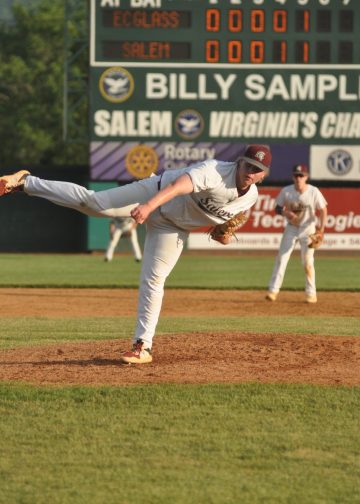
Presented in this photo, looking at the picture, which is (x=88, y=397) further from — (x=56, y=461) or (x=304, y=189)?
(x=304, y=189)

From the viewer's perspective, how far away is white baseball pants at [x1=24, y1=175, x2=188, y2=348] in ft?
22.5

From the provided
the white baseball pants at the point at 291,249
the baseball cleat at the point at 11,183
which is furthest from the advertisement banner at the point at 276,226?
the baseball cleat at the point at 11,183

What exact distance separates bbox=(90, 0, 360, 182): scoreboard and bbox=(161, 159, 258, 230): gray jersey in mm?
18262

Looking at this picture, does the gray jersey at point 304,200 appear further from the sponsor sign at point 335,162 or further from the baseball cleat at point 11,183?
the sponsor sign at point 335,162

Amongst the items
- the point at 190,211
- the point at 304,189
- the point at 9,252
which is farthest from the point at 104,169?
the point at 190,211

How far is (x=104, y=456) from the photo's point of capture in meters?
5.00

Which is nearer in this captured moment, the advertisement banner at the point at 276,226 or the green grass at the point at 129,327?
the green grass at the point at 129,327

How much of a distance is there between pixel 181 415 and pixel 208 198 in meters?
1.59

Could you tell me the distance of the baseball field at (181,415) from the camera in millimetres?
4570

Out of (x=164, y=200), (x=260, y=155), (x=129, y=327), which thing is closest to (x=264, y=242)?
(x=129, y=327)

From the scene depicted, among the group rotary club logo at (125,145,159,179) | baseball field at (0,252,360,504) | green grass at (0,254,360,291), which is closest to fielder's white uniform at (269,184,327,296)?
baseball field at (0,252,360,504)

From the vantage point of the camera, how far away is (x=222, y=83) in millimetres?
26266

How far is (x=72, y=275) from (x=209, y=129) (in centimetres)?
833

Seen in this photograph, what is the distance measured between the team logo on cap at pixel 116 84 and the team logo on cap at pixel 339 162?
573 cm
